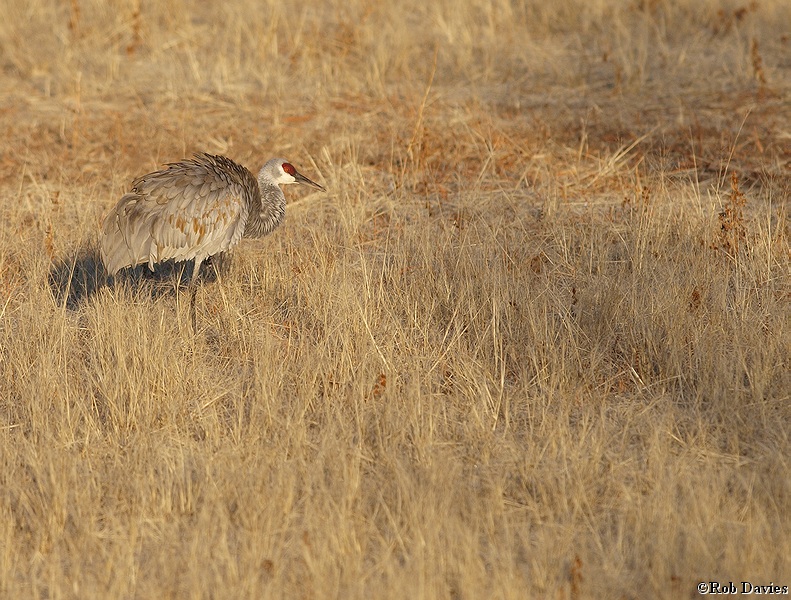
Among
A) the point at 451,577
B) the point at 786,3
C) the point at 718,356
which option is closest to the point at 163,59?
the point at 786,3

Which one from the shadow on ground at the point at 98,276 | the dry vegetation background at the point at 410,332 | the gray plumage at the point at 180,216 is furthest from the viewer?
the shadow on ground at the point at 98,276

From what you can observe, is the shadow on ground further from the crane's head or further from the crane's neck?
the crane's head

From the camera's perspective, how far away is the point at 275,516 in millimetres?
4586

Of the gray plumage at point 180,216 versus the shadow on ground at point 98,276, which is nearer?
the gray plumage at point 180,216

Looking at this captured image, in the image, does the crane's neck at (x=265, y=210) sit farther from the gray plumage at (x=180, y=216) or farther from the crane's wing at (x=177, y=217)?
the crane's wing at (x=177, y=217)

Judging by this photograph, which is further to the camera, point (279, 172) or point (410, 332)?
point (279, 172)

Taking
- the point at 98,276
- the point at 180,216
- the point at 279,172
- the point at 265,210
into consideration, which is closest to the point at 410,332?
the point at 180,216

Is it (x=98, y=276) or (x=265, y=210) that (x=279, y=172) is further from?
(x=98, y=276)

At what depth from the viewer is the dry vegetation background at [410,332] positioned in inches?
173

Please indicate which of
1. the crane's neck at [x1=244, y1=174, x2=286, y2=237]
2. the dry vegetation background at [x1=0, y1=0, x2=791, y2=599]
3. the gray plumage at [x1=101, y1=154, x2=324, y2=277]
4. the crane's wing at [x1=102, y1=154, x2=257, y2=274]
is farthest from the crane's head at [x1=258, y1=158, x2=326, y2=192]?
the crane's wing at [x1=102, y1=154, x2=257, y2=274]

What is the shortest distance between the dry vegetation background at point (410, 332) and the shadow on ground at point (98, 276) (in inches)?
1.5

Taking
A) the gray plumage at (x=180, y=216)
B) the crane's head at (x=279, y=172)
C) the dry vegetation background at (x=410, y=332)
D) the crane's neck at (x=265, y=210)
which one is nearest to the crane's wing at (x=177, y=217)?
the gray plumage at (x=180, y=216)

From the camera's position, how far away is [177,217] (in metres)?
6.68

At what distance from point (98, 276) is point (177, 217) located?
112cm
